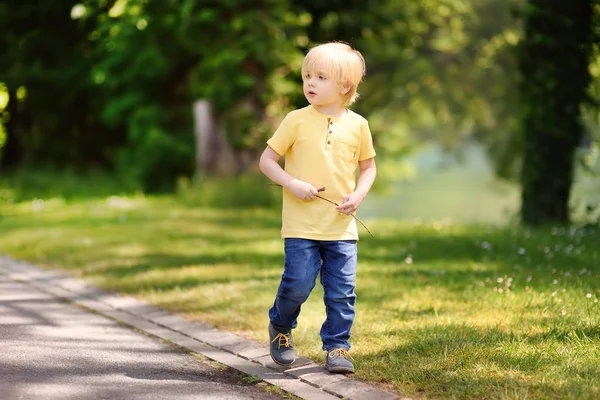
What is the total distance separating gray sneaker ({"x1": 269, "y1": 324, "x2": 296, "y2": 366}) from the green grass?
0.22 m

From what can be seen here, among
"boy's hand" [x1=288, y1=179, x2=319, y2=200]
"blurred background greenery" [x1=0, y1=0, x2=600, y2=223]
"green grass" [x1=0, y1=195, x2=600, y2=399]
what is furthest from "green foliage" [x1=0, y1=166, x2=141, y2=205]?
"boy's hand" [x1=288, y1=179, x2=319, y2=200]

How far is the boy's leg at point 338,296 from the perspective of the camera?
4727 mm

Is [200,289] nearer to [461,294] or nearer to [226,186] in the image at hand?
[461,294]

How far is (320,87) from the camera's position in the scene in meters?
4.67

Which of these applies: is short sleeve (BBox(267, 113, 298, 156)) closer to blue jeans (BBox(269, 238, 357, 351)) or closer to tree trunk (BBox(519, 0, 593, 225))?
blue jeans (BBox(269, 238, 357, 351))

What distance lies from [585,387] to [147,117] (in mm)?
18302

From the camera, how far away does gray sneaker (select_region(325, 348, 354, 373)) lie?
470 centimetres

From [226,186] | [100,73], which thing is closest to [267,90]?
[226,186]

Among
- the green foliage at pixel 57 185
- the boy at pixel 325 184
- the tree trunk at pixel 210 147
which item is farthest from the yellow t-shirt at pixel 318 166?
the green foliage at pixel 57 185

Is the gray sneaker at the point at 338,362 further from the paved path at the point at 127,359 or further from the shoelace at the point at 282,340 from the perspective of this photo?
the shoelace at the point at 282,340

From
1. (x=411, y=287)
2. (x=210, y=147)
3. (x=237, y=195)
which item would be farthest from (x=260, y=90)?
(x=411, y=287)

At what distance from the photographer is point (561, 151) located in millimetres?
11703

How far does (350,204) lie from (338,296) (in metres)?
0.52

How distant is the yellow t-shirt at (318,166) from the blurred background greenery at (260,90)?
7148mm
